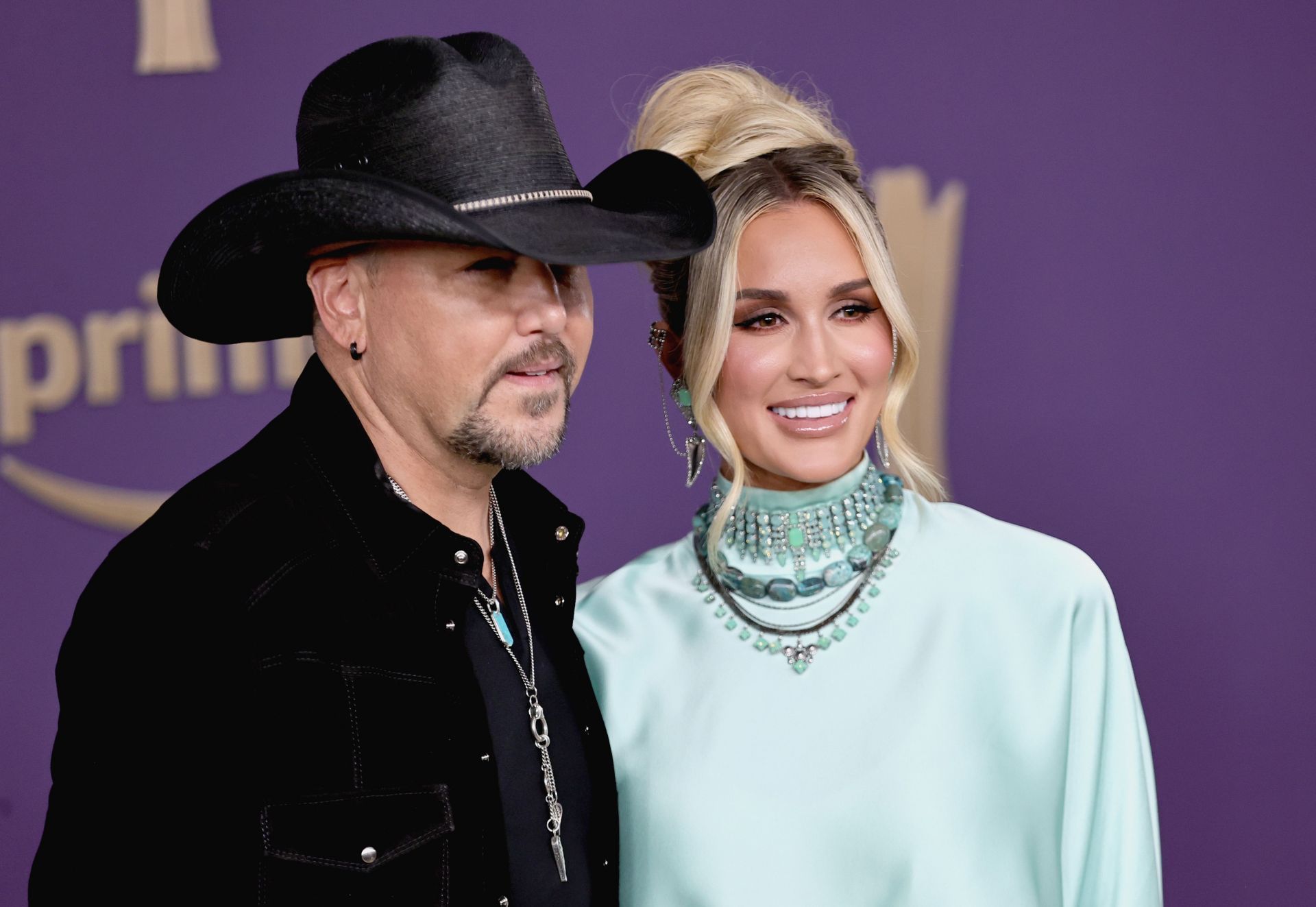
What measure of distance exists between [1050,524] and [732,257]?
1624 mm

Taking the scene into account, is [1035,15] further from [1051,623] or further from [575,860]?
[575,860]

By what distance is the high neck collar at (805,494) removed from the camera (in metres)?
2.36

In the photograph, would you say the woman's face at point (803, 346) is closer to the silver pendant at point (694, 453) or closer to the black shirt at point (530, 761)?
the silver pendant at point (694, 453)

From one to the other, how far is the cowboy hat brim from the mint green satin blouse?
685 mm

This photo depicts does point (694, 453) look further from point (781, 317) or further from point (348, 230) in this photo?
point (348, 230)

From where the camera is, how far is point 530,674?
2104 millimetres

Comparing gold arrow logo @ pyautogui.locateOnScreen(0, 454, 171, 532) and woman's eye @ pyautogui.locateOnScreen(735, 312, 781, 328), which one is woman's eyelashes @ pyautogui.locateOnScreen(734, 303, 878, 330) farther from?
gold arrow logo @ pyautogui.locateOnScreen(0, 454, 171, 532)

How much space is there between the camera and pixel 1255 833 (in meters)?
3.64

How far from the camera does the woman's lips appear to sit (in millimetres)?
2291

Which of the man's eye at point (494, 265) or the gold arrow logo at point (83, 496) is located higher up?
the man's eye at point (494, 265)

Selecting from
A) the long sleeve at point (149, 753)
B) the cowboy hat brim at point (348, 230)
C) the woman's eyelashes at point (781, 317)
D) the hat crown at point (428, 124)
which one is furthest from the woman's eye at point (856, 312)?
the long sleeve at point (149, 753)

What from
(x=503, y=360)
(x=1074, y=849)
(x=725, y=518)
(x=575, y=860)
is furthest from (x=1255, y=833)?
(x=503, y=360)

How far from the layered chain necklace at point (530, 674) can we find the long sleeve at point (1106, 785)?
2.38ft

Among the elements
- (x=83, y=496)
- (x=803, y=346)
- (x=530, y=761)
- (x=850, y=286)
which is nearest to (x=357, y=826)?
(x=530, y=761)
